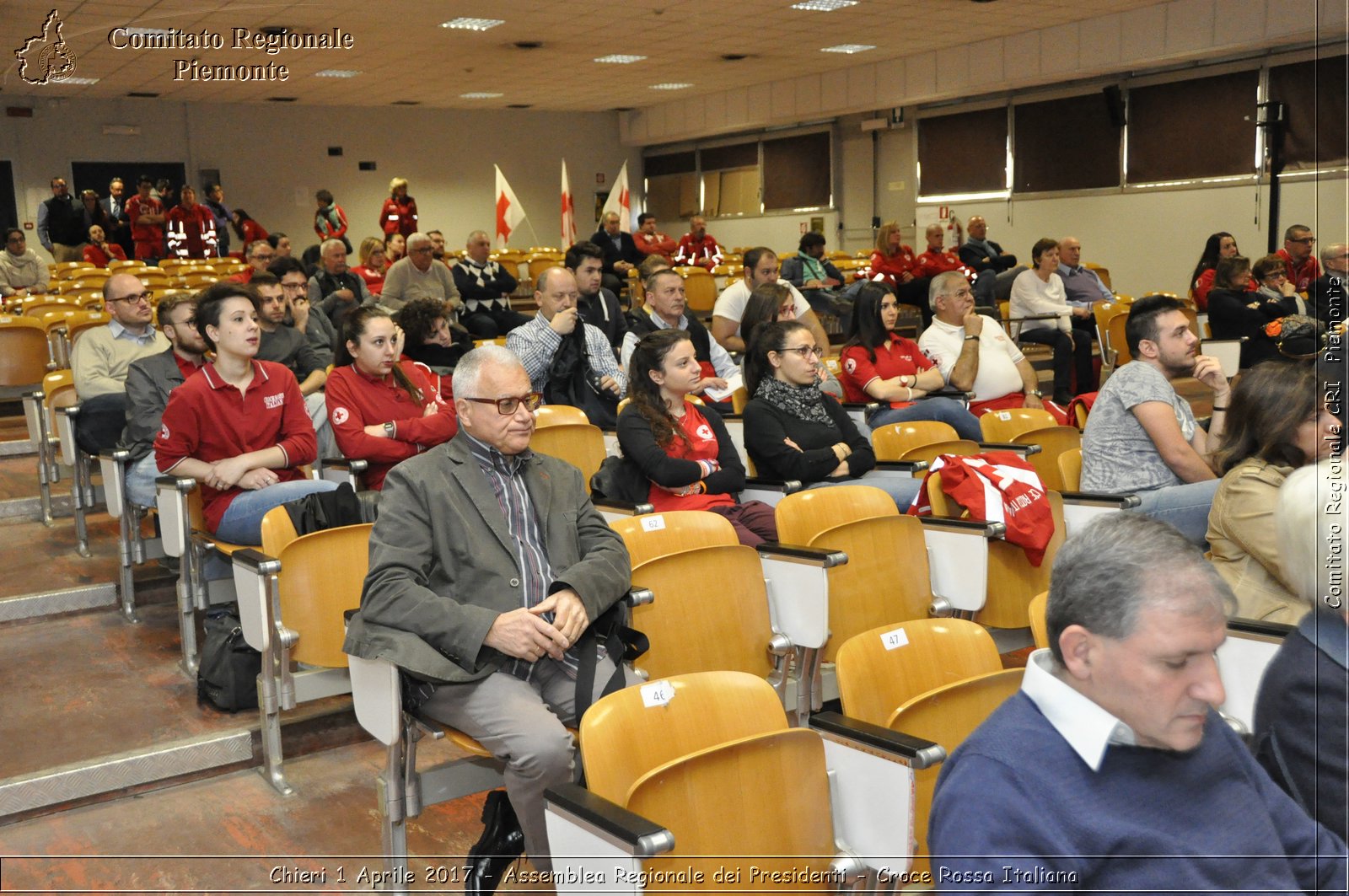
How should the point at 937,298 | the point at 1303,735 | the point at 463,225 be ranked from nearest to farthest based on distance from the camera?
the point at 1303,735, the point at 937,298, the point at 463,225

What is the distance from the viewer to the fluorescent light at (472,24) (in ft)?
37.3

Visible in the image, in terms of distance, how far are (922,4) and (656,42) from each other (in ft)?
10.4

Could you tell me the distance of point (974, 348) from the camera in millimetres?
5566

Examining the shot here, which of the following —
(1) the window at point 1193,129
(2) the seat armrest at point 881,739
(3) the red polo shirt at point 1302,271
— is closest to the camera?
(2) the seat armrest at point 881,739

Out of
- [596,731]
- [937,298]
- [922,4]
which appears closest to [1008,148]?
[922,4]

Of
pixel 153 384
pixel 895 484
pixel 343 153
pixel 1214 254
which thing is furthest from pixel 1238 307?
pixel 343 153

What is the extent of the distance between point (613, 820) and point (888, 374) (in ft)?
13.6

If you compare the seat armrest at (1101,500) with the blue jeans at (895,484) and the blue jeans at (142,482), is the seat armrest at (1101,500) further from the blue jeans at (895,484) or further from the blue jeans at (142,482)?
the blue jeans at (142,482)

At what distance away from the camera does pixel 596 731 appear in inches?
72.7

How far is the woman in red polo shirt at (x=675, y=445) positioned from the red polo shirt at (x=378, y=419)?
0.74 meters

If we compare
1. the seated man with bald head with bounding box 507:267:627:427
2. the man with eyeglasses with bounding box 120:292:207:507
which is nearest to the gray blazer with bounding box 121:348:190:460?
the man with eyeglasses with bounding box 120:292:207:507

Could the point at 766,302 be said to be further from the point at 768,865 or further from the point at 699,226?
the point at 699,226

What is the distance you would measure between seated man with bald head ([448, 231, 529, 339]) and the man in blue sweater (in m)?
7.42

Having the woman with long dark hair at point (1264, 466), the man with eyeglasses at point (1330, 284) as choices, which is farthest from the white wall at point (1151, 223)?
the woman with long dark hair at point (1264, 466)
